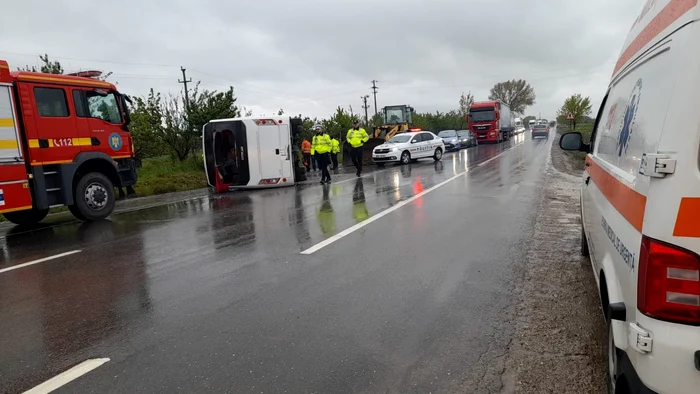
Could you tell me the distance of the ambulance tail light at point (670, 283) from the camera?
1.72m

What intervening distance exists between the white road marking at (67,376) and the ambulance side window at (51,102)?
7.34 meters

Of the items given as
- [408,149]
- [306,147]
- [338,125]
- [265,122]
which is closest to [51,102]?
[265,122]

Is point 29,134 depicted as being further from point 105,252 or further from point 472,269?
point 472,269

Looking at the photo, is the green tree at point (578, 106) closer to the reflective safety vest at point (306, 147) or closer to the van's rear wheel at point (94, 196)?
the reflective safety vest at point (306, 147)

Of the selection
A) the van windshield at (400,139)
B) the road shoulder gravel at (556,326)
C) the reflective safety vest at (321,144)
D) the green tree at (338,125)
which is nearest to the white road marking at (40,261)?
the road shoulder gravel at (556,326)

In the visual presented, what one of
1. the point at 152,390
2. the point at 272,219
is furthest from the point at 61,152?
the point at 152,390

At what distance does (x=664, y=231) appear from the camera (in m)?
1.77

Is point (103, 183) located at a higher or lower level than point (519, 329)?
higher

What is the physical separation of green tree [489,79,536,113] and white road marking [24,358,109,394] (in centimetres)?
9842

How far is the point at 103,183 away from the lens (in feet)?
32.6

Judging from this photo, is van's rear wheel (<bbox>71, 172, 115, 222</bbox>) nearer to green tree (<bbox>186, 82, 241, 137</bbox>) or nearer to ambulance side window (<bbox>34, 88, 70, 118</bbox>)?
ambulance side window (<bbox>34, 88, 70, 118</bbox>)

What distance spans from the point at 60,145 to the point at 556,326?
9423 millimetres

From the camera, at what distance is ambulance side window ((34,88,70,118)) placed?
29.0 ft

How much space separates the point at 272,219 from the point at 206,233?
144 cm
